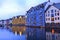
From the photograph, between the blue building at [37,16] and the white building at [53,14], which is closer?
the white building at [53,14]

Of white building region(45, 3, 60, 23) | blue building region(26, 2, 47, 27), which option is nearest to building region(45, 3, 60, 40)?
white building region(45, 3, 60, 23)

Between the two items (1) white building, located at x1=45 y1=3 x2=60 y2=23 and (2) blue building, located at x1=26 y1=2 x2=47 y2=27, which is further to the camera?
(2) blue building, located at x1=26 y1=2 x2=47 y2=27

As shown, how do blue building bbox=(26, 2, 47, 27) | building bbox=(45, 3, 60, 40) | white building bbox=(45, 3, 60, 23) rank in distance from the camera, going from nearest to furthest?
building bbox=(45, 3, 60, 40) < white building bbox=(45, 3, 60, 23) < blue building bbox=(26, 2, 47, 27)

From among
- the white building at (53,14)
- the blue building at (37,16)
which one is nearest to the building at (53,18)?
the white building at (53,14)

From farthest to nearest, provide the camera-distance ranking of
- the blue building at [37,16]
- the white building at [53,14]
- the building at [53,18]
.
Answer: the blue building at [37,16], the white building at [53,14], the building at [53,18]

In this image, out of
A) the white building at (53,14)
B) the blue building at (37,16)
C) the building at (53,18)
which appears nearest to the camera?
the building at (53,18)

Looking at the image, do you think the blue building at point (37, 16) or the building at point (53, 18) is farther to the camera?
the blue building at point (37, 16)

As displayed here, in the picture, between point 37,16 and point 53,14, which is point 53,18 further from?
point 37,16

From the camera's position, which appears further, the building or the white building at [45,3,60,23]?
the white building at [45,3,60,23]

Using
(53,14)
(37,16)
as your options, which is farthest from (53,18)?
(37,16)

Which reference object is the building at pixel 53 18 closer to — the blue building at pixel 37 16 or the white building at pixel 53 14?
the white building at pixel 53 14

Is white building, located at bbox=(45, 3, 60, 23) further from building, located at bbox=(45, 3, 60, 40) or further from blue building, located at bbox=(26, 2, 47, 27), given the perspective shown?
blue building, located at bbox=(26, 2, 47, 27)

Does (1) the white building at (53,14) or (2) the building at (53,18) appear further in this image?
(1) the white building at (53,14)

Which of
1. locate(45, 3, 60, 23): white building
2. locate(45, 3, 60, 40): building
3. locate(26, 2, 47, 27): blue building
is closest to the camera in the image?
locate(45, 3, 60, 40): building
